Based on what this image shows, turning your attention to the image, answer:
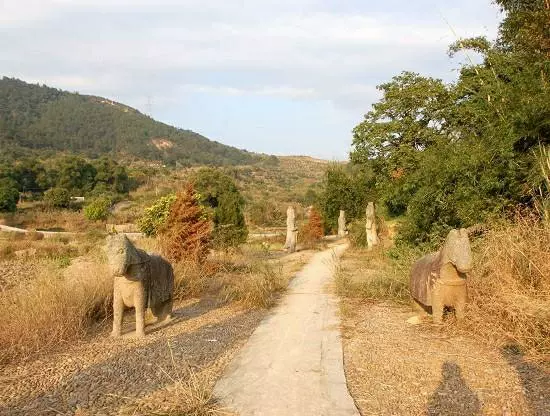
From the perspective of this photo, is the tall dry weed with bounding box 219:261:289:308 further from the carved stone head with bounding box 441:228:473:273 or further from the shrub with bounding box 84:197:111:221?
the shrub with bounding box 84:197:111:221

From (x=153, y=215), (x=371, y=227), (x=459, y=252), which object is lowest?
(x=371, y=227)

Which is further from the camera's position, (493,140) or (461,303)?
(493,140)

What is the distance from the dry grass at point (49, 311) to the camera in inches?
226

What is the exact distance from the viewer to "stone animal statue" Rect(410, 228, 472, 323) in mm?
6227

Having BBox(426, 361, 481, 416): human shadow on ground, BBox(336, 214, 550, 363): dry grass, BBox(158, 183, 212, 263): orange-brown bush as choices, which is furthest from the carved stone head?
BBox(158, 183, 212, 263): orange-brown bush

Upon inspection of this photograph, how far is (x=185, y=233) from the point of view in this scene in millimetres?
11398

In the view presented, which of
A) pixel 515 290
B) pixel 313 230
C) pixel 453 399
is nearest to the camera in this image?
pixel 453 399

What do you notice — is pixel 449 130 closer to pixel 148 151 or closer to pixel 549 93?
pixel 549 93

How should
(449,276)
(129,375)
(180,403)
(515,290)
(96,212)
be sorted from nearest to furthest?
(180,403) < (129,375) < (515,290) < (449,276) < (96,212)

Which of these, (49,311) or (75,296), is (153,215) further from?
(49,311)

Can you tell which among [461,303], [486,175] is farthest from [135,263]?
[486,175]

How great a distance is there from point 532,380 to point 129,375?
3.88 m

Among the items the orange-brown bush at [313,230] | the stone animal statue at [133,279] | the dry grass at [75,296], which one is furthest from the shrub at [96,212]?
the stone animal statue at [133,279]

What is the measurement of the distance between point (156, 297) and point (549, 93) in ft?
24.1
